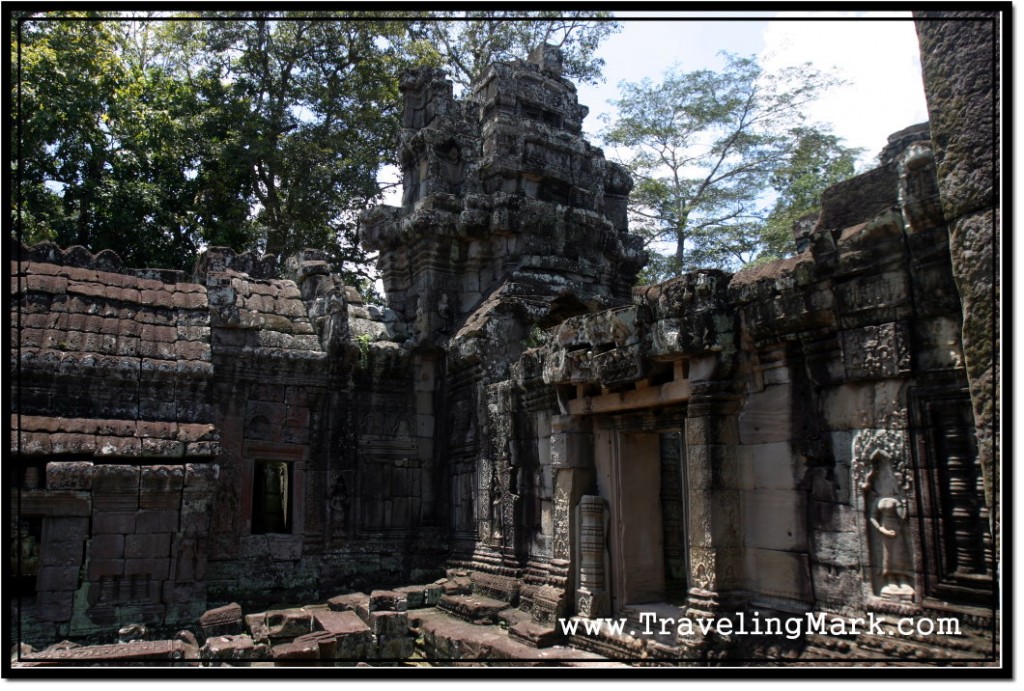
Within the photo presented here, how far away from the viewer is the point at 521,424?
880 centimetres

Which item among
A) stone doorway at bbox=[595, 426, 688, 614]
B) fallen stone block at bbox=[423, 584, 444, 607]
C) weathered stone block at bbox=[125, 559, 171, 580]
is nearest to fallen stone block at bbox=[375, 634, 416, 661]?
fallen stone block at bbox=[423, 584, 444, 607]

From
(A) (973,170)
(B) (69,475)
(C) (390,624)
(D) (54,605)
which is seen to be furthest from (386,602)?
(A) (973,170)

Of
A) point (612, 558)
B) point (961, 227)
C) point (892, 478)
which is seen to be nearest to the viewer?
point (961, 227)

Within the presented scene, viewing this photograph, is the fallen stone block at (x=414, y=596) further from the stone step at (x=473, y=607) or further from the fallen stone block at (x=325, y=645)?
the fallen stone block at (x=325, y=645)

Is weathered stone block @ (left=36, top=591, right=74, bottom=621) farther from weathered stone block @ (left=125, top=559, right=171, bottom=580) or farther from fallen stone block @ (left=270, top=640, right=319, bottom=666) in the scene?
fallen stone block @ (left=270, top=640, right=319, bottom=666)

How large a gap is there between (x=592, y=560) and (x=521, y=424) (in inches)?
81.3

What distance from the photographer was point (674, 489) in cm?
969

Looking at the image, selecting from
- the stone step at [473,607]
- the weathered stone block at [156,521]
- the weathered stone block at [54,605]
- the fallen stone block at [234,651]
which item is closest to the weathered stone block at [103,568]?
the weathered stone block at [54,605]

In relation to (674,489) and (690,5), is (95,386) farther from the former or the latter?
(690,5)

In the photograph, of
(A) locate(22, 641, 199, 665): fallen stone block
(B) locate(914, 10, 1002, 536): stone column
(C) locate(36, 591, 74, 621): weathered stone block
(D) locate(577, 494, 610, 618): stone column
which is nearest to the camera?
(B) locate(914, 10, 1002, 536): stone column

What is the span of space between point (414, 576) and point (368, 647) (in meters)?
3.04

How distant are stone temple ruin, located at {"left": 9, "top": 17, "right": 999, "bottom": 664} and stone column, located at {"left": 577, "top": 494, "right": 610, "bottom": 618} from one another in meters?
0.03

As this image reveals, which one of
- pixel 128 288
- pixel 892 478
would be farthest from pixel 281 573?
pixel 892 478

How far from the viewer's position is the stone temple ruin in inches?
184
